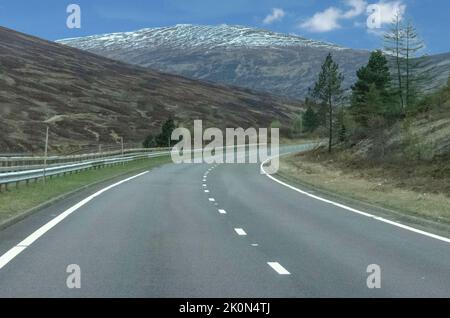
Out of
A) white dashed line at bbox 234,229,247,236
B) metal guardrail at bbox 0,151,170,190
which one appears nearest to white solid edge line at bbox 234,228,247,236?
→ white dashed line at bbox 234,229,247,236

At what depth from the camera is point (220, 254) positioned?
10.5 m

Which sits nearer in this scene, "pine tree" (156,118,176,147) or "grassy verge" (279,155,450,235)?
"grassy verge" (279,155,450,235)

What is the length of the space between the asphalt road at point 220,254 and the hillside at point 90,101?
196ft

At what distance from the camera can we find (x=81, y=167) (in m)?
37.9

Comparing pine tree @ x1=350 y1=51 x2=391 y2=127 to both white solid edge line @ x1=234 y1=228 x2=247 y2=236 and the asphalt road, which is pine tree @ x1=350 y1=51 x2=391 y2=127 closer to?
the asphalt road

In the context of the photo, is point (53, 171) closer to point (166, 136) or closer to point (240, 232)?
point (240, 232)

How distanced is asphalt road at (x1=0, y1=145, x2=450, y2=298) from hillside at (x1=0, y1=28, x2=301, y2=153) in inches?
2356

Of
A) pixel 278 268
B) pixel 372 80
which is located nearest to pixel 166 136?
pixel 372 80

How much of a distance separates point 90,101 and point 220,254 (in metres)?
109

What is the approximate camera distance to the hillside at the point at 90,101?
3585 inches

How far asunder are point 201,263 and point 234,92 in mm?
175862

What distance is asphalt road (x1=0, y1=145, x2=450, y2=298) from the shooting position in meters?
7.89

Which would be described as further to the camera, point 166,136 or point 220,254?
point 166,136
